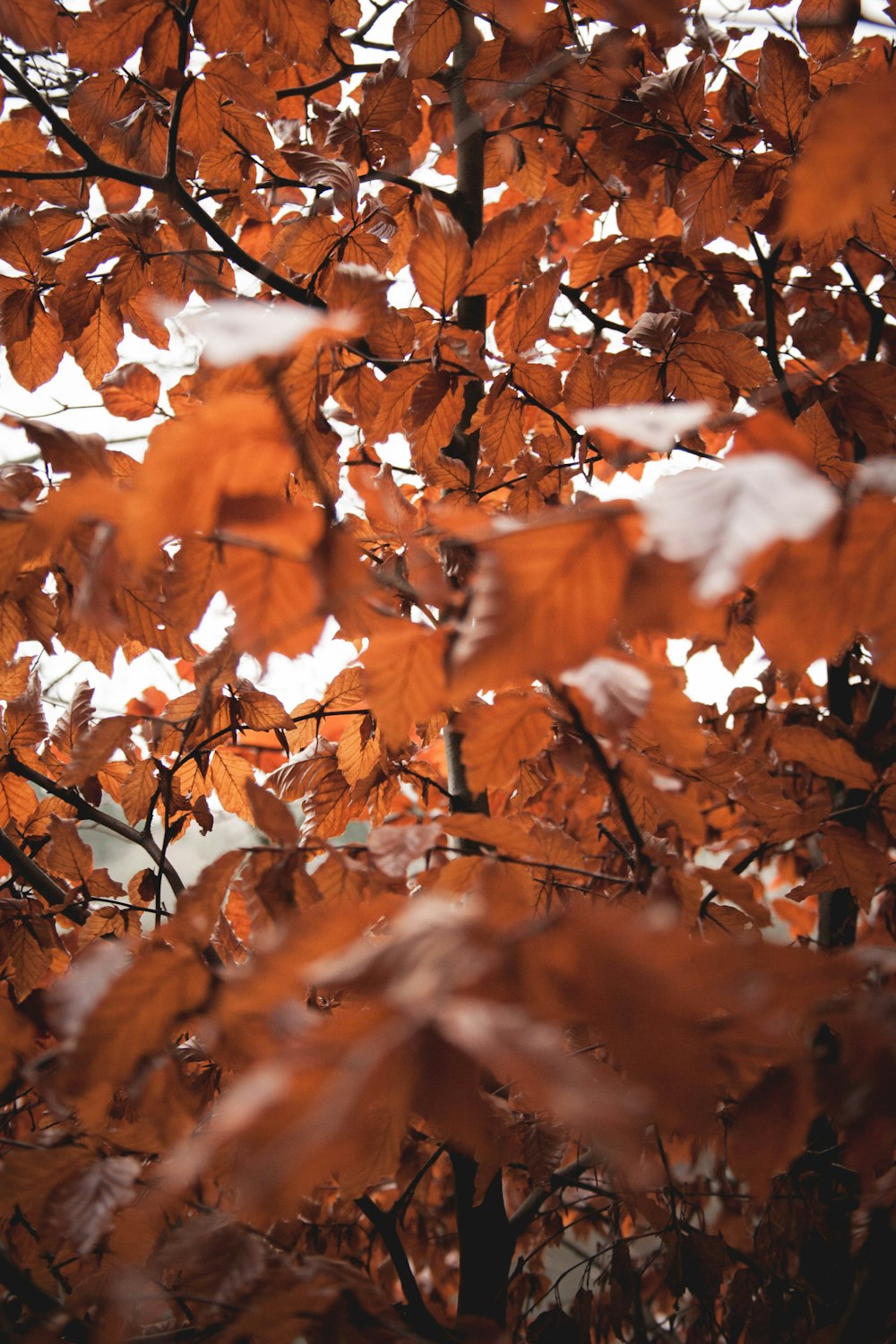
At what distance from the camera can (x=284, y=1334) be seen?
1.87ft

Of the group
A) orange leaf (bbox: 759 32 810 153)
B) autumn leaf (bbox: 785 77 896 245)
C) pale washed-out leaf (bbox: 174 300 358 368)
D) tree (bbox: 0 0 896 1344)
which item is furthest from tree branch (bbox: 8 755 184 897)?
Result: orange leaf (bbox: 759 32 810 153)

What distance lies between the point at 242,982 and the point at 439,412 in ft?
2.65

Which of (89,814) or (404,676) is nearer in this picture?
(404,676)

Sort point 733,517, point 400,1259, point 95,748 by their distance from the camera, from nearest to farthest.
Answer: point 733,517
point 95,748
point 400,1259

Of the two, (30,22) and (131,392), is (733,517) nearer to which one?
(131,392)

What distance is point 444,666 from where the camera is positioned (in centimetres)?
57

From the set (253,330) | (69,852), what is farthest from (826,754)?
(69,852)

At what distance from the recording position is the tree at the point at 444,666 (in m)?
0.36

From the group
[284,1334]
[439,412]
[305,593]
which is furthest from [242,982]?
[439,412]

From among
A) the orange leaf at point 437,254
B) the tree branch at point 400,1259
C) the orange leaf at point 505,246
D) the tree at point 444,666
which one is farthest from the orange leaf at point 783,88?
the tree branch at point 400,1259

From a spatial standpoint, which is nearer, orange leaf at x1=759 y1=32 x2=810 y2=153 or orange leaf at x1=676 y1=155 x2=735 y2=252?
orange leaf at x1=759 y1=32 x2=810 y2=153

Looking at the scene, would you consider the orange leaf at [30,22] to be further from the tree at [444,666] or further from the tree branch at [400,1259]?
the tree branch at [400,1259]

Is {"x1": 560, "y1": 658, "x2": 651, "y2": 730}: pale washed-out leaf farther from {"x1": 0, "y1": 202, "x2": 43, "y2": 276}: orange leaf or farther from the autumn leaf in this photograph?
{"x1": 0, "y1": 202, "x2": 43, "y2": 276}: orange leaf

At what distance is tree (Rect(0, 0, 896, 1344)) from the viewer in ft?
1.18
